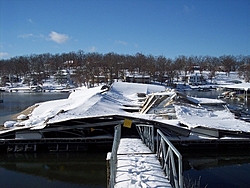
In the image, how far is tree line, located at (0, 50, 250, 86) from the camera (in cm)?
9581

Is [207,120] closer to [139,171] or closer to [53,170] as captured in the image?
[53,170]

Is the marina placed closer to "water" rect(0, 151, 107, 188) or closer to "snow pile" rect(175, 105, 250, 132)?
"water" rect(0, 151, 107, 188)

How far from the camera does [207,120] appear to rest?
20266 millimetres

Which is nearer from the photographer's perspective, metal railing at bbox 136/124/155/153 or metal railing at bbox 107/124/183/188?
metal railing at bbox 107/124/183/188

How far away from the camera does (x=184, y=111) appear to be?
22766 millimetres

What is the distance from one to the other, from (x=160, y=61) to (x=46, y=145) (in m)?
103

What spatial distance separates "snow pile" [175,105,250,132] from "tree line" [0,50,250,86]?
63.9m

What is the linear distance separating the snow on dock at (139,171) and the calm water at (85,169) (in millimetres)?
4661

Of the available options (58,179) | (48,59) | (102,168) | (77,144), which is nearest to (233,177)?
(102,168)

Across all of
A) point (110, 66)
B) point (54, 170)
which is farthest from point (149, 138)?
point (110, 66)

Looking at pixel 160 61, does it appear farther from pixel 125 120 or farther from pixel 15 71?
pixel 125 120

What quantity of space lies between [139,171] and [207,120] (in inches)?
580

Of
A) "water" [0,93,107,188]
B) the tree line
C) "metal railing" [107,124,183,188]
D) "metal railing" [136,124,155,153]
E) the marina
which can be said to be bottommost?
"water" [0,93,107,188]

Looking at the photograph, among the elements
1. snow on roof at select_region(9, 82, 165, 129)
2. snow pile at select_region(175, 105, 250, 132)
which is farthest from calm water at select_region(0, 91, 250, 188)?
snow on roof at select_region(9, 82, 165, 129)
